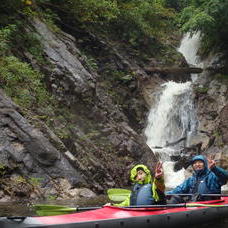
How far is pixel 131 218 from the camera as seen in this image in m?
5.82

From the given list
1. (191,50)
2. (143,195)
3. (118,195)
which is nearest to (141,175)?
(143,195)

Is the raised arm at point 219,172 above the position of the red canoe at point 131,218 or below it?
above

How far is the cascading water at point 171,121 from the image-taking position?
18750mm

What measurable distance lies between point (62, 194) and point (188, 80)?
46.3ft

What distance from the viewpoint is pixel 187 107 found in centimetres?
2005

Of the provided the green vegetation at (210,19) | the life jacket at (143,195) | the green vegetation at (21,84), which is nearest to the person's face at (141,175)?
the life jacket at (143,195)

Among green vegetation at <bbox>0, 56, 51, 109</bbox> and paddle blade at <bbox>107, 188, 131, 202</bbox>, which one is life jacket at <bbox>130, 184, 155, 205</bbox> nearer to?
paddle blade at <bbox>107, 188, 131, 202</bbox>

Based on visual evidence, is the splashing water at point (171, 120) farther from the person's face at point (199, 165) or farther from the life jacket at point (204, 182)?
the person's face at point (199, 165)

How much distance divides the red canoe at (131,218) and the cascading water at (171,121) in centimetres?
1043

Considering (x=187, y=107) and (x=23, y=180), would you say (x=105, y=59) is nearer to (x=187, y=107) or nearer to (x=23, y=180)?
(x=187, y=107)

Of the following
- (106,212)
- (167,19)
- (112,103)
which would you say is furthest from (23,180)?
(167,19)

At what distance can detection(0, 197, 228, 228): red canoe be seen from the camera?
5.11 meters

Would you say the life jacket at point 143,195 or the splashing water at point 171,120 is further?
the splashing water at point 171,120

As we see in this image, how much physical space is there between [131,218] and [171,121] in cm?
1430
